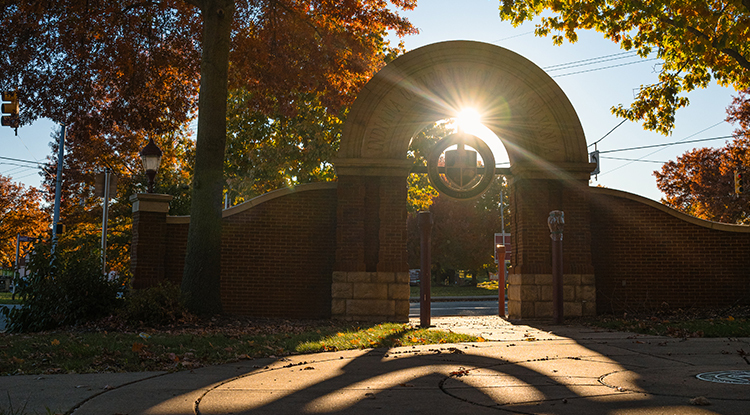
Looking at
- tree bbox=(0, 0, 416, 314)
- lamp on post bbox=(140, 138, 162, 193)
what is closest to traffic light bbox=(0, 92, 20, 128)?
tree bbox=(0, 0, 416, 314)

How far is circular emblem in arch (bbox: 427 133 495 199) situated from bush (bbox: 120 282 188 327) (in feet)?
20.7

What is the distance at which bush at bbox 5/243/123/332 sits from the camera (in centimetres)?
1066

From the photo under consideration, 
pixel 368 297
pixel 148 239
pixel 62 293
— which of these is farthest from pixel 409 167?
pixel 62 293

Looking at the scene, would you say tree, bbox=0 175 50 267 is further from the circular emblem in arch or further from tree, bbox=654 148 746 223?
tree, bbox=654 148 746 223

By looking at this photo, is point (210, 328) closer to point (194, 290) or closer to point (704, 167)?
point (194, 290)

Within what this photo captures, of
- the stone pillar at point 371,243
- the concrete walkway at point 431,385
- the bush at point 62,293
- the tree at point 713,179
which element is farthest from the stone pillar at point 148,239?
the tree at point 713,179

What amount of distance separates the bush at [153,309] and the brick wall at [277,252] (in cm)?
230

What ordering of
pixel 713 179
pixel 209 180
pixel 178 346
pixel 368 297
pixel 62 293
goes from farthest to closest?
pixel 713 179 → pixel 368 297 → pixel 209 180 → pixel 62 293 → pixel 178 346

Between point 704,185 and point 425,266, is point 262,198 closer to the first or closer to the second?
point 425,266

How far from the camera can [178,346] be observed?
7.25 m

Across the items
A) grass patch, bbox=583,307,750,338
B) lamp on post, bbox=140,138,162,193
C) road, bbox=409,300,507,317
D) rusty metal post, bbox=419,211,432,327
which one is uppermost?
lamp on post, bbox=140,138,162,193

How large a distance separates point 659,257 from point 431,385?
1047 centimetres

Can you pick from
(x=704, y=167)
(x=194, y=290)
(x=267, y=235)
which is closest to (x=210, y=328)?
(x=194, y=290)

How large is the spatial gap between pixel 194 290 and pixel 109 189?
11522 mm
